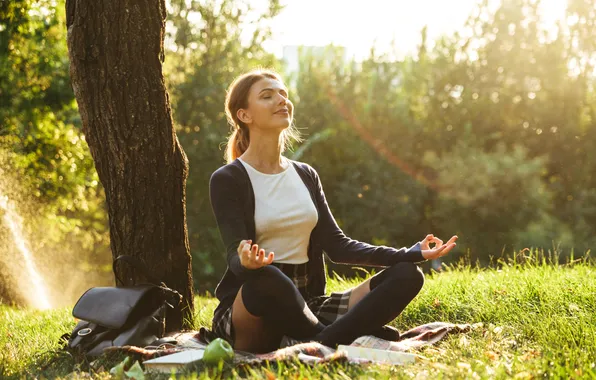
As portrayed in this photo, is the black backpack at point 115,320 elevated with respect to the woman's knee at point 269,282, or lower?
lower

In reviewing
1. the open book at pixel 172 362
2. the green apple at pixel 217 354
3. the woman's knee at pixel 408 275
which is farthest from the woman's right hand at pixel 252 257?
the woman's knee at pixel 408 275

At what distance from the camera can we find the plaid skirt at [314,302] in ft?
12.5

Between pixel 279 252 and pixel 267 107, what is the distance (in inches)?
33.5

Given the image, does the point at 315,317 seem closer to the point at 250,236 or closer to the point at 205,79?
the point at 250,236

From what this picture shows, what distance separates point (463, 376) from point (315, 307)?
4.53ft

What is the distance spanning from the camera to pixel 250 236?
377 centimetres

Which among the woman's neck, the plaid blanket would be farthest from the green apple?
the woman's neck

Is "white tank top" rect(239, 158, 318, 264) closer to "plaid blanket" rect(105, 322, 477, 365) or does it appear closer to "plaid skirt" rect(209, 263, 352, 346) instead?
"plaid skirt" rect(209, 263, 352, 346)

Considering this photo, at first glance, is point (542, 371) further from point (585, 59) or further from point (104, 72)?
point (585, 59)

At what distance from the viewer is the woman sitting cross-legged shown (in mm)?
3432

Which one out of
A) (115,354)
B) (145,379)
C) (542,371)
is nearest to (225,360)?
(145,379)

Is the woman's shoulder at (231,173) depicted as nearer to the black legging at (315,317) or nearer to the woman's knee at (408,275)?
the black legging at (315,317)

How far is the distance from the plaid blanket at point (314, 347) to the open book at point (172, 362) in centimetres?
20

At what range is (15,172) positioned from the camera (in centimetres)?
1309
